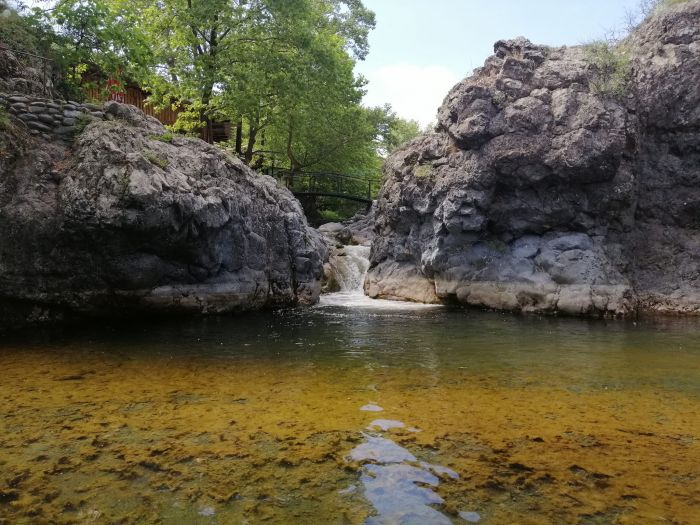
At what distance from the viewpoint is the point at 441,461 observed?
359cm

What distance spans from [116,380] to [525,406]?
14.8 feet

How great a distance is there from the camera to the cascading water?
14375mm

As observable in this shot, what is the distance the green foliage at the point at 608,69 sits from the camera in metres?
13.2

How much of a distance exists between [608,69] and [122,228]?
13233mm

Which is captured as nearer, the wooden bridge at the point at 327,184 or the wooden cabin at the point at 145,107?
the wooden cabin at the point at 145,107

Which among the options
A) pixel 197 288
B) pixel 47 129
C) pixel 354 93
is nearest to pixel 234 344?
pixel 197 288

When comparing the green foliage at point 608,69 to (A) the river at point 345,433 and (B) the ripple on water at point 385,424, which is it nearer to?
(A) the river at point 345,433

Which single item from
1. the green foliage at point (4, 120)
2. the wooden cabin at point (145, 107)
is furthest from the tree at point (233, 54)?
the green foliage at point (4, 120)

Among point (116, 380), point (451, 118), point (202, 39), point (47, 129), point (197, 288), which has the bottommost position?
point (116, 380)

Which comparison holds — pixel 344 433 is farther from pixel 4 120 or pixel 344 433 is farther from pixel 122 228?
pixel 4 120

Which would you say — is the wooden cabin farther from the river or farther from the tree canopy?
the river

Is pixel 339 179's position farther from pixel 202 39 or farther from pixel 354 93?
pixel 202 39

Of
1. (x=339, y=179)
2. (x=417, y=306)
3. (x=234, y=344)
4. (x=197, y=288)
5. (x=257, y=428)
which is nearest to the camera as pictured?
(x=257, y=428)

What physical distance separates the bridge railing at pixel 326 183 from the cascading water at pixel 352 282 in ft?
29.1
